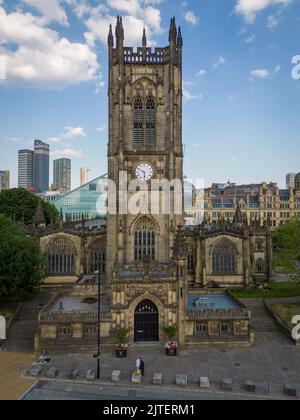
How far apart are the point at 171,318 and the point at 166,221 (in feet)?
44.0

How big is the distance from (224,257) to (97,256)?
66.3 ft

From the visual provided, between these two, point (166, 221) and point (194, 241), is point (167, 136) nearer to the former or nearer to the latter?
point (166, 221)

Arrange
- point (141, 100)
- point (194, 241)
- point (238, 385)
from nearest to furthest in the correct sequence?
1. point (238, 385)
2. point (141, 100)
3. point (194, 241)

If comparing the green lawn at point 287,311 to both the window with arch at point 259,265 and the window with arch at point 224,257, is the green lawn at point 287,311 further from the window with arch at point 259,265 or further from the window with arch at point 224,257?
the window with arch at point 259,265

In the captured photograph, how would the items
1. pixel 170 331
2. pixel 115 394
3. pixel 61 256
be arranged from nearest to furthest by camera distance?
pixel 115 394 < pixel 170 331 < pixel 61 256

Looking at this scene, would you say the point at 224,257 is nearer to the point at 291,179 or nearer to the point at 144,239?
the point at 144,239

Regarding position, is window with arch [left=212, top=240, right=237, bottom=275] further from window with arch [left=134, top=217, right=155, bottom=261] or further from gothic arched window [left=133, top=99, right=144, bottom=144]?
gothic arched window [left=133, top=99, right=144, bottom=144]

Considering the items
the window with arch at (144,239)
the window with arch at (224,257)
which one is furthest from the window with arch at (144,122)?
the window with arch at (224,257)

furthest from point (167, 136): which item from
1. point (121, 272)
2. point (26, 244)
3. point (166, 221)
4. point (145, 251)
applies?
point (26, 244)

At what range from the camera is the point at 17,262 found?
37562 millimetres

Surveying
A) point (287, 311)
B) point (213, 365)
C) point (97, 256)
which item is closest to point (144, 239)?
point (97, 256)

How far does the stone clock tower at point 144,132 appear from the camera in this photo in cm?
4134

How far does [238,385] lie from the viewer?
24.2m

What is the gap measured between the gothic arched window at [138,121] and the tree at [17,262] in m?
18.7
